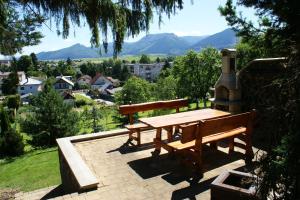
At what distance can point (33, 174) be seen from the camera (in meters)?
10.2

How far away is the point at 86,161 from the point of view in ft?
22.3

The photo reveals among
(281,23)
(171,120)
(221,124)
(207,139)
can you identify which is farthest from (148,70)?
(281,23)

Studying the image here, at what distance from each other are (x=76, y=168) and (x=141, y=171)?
1.30 meters

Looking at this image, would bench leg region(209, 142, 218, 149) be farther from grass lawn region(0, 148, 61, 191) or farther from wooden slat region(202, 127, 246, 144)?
grass lawn region(0, 148, 61, 191)

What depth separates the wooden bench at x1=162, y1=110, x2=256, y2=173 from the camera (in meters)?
5.58

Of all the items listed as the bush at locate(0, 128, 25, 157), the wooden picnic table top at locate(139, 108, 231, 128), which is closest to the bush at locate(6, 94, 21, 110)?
the bush at locate(0, 128, 25, 157)

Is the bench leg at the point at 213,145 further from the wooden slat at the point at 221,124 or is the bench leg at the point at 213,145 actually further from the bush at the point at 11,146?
the bush at the point at 11,146

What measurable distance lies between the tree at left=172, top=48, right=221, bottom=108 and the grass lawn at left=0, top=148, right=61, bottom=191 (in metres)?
23.4

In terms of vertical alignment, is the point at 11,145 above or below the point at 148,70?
above

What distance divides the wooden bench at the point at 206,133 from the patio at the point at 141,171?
1.20 ft

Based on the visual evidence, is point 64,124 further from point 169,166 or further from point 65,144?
point 169,166

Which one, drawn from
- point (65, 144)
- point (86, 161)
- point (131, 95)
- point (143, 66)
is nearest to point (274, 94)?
point (86, 161)

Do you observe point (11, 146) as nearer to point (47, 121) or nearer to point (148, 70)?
point (47, 121)

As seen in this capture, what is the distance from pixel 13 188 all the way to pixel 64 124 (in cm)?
1006
